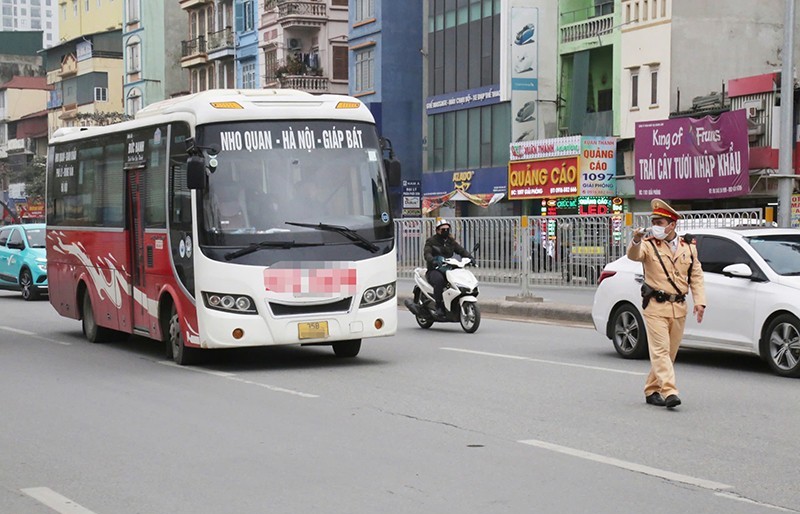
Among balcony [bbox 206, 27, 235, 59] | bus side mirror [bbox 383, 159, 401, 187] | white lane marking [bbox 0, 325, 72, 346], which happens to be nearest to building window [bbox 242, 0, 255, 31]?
balcony [bbox 206, 27, 235, 59]

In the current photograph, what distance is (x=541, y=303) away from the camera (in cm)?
2570

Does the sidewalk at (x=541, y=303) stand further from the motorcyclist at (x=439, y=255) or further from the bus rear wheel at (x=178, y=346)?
the bus rear wheel at (x=178, y=346)

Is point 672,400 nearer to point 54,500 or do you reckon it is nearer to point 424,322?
point 54,500

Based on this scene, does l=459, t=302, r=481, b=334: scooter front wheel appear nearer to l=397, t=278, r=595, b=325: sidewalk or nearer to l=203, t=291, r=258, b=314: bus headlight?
l=397, t=278, r=595, b=325: sidewalk

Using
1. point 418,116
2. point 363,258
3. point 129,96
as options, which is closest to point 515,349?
point 363,258

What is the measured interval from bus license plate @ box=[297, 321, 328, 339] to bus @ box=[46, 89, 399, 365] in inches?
0.4

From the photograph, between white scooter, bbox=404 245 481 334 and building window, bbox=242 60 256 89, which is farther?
building window, bbox=242 60 256 89

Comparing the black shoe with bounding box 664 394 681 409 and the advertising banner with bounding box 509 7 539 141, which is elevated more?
the advertising banner with bounding box 509 7 539 141

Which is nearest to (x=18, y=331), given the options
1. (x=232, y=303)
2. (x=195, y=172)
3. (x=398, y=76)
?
(x=232, y=303)

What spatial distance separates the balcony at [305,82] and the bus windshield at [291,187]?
47453mm

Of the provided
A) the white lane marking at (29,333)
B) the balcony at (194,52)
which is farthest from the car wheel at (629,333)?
the balcony at (194,52)

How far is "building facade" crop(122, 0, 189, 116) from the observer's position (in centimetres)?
8475

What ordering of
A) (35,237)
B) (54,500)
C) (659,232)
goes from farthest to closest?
1. (35,237)
2. (659,232)
3. (54,500)

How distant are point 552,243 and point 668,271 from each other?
1945cm
